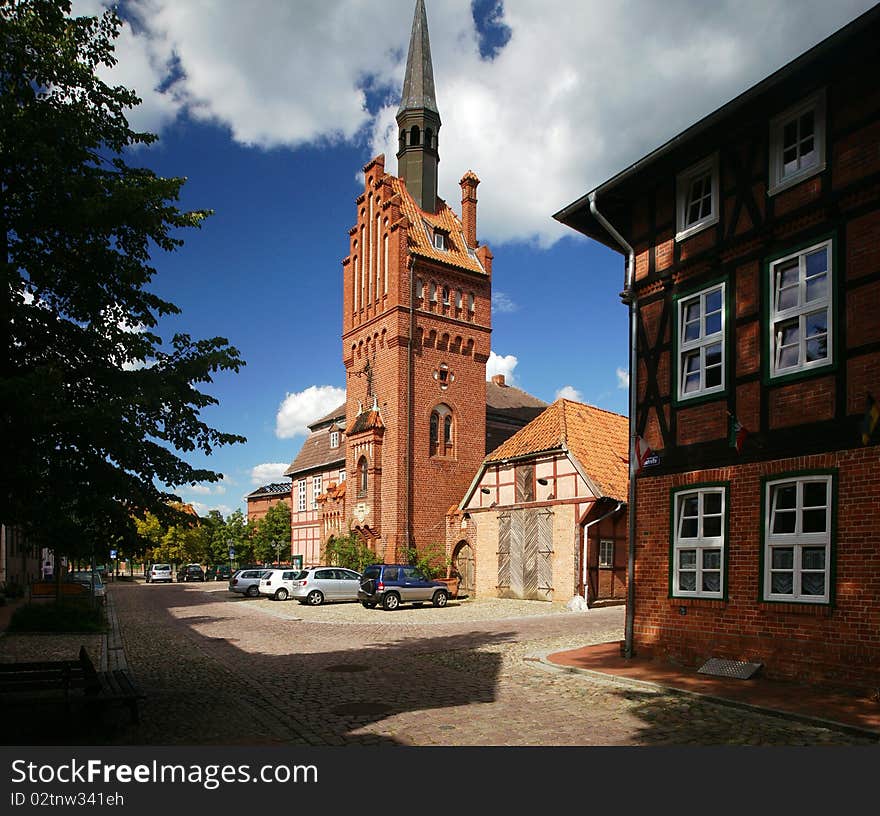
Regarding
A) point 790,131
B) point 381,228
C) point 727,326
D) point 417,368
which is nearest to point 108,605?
point 417,368

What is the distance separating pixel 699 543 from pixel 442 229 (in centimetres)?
3241

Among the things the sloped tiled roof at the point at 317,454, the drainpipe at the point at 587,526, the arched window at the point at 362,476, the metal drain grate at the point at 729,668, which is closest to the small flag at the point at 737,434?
the metal drain grate at the point at 729,668

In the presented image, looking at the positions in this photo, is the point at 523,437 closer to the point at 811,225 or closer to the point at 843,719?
the point at 811,225

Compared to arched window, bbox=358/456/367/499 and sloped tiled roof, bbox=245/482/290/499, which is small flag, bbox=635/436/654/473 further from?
sloped tiled roof, bbox=245/482/290/499

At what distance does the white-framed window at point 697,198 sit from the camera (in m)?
13.5

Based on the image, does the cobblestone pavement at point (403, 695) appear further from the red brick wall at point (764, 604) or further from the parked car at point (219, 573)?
the parked car at point (219, 573)

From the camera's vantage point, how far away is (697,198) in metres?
14.1

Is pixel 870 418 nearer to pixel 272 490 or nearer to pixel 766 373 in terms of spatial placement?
pixel 766 373

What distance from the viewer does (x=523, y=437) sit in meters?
33.0

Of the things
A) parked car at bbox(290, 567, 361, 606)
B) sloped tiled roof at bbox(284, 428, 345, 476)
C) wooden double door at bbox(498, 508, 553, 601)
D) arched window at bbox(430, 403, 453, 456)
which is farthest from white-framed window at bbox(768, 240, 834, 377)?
sloped tiled roof at bbox(284, 428, 345, 476)

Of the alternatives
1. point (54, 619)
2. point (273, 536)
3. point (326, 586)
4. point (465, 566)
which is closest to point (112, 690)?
point (54, 619)

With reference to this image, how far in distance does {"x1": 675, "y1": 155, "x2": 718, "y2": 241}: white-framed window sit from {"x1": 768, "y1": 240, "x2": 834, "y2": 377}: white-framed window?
6.00 feet

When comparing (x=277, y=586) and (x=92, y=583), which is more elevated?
(x=92, y=583)

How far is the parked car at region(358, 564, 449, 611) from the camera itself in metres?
27.4
